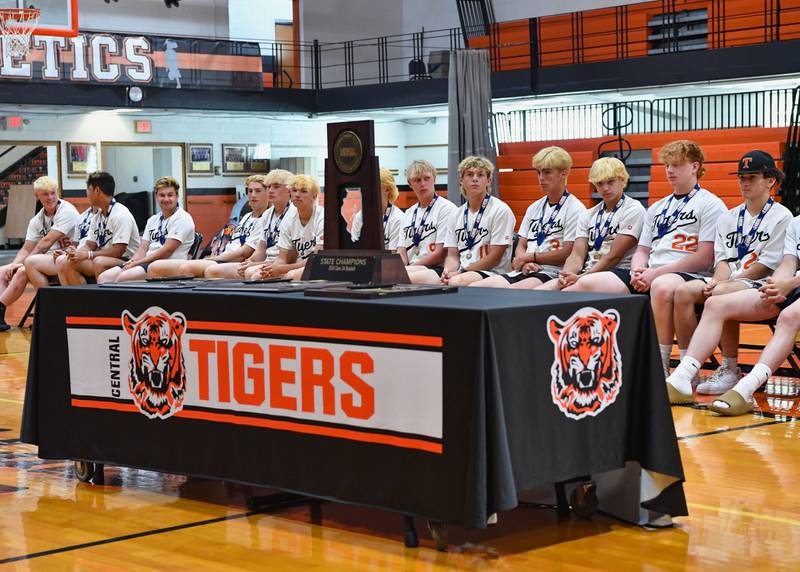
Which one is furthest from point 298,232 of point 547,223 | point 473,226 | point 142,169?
point 142,169

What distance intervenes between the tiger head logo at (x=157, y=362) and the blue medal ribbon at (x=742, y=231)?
3197mm

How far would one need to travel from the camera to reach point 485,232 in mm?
7281

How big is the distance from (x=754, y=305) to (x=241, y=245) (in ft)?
14.9

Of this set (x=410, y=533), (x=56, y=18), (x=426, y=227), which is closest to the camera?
(x=410, y=533)

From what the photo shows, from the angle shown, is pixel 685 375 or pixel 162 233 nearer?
pixel 685 375

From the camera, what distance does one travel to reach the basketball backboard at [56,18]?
12312 mm

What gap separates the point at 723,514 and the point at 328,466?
130 cm

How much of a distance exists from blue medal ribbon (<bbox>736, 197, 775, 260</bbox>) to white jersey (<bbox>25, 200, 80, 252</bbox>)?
6.42 m

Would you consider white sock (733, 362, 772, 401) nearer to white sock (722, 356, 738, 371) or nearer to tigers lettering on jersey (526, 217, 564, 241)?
white sock (722, 356, 738, 371)


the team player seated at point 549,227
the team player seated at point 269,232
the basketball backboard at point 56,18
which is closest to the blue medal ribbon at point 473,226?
the team player seated at point 549,227

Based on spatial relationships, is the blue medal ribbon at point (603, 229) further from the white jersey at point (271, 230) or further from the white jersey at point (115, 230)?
→ the white jersey at point (115, 230)

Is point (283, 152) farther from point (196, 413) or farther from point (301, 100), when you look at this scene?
point (196, 413)

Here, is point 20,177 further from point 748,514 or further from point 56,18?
point 748,514

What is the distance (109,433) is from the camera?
14.3 feet
